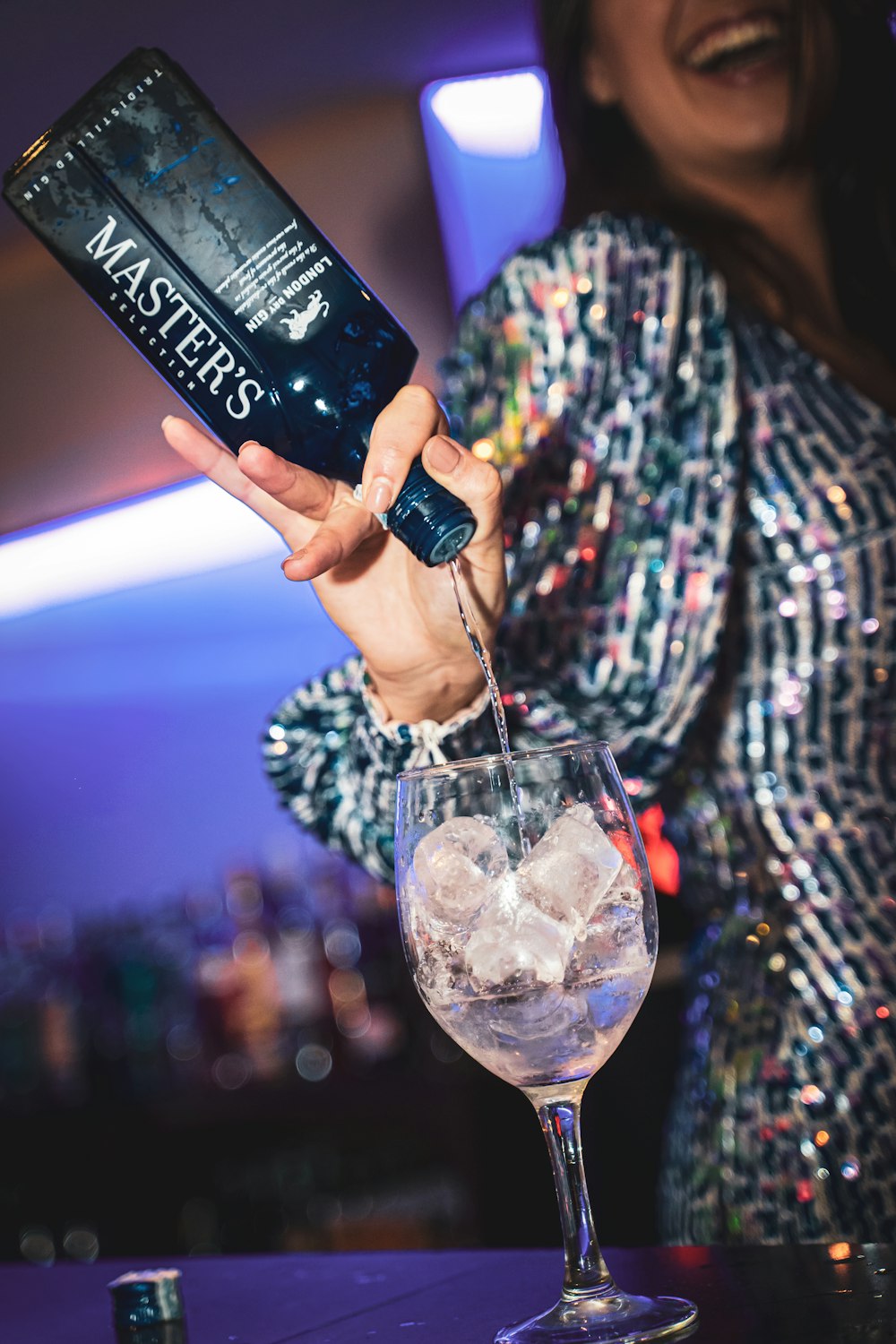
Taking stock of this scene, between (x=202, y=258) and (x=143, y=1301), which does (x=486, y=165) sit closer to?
(x=202, y=258)

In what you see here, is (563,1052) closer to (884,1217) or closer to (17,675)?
(884,1217)

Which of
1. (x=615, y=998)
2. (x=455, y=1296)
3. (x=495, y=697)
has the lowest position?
(x=455, y=1296)

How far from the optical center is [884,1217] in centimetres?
105

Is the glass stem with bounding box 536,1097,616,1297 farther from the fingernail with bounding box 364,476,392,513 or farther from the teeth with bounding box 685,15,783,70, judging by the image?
the teeth with bounding box 685,15,783,70

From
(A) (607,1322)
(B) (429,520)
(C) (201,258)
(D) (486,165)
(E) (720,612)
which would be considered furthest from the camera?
(D) (486,165)

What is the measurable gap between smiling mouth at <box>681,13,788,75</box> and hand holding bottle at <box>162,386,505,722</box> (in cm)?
64

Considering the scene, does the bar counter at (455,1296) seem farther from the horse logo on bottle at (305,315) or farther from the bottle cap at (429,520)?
the horse logo on bottle at (305,315)

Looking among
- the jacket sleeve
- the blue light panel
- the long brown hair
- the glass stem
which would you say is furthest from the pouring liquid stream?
the blue light panel

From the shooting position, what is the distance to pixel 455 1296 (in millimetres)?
685

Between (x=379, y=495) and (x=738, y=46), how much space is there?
31.0 inches

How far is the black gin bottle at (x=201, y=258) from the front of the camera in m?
0.80

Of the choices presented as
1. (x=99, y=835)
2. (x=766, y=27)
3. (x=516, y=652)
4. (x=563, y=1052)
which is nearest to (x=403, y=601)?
(x=516, y=652)

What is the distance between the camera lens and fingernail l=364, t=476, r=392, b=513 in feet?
2.32

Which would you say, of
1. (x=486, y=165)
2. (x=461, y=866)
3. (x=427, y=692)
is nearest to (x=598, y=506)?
(x=427, y=692)
